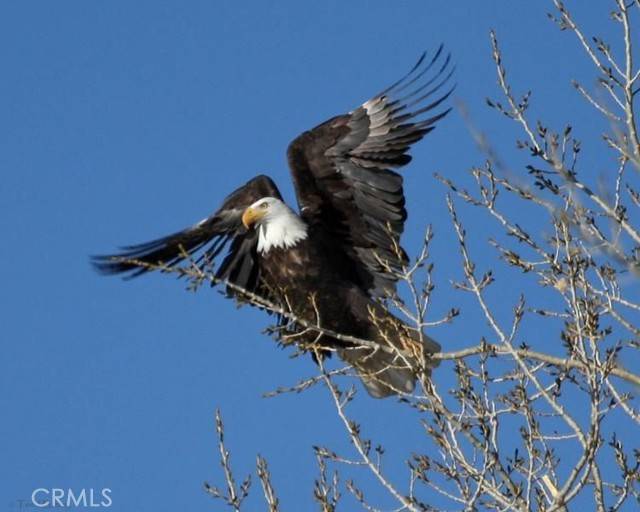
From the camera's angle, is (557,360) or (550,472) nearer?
(550,472)

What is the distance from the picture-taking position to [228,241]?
8266 mm

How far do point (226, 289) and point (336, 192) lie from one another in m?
0.80

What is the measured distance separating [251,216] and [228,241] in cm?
45

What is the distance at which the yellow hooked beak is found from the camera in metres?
7.85

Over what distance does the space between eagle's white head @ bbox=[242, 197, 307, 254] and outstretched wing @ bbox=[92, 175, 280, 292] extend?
0.20 meters

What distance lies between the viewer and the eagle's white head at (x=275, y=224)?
7.80m

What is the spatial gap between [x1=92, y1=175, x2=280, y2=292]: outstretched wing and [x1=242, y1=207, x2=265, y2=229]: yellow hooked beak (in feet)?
0.68

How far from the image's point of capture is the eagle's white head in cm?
780

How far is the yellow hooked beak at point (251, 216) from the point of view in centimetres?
785

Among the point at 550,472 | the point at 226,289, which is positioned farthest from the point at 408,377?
the point at 550,472

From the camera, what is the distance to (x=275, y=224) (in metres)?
7.84

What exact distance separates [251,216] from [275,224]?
0.13 metres

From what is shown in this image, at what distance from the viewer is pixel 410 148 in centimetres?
780

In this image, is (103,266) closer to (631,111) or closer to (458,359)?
(458,359)
